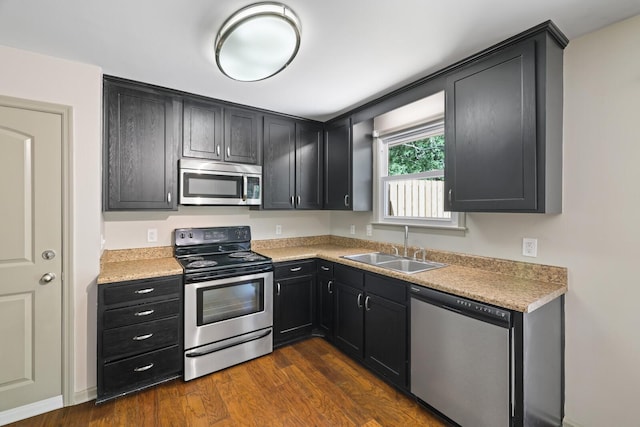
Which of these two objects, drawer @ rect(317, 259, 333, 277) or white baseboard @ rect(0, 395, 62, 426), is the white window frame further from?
white baseboard @ rect(0, 395, 62, 426)

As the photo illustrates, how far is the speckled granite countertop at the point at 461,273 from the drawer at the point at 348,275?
6 cm

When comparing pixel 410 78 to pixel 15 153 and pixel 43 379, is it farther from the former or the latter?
pixel 43 379

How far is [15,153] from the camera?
189 centimetres

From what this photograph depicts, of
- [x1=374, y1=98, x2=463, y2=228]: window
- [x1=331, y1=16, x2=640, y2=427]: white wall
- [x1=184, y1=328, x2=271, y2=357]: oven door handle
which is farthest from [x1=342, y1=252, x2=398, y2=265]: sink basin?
[x1=331, y1=16, x2=640, y2=427]: white wall

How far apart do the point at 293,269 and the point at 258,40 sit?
6.47 ft

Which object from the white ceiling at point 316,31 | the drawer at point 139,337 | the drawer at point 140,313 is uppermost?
the white ceiling at point 316,31

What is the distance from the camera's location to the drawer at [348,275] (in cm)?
248

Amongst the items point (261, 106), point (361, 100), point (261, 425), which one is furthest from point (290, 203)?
point (261, 425)

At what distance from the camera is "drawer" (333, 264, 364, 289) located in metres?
2.48

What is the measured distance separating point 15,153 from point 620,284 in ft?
12.1

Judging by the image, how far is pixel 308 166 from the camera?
133 inches

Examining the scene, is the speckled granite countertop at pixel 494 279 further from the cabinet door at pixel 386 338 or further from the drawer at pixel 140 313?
the drawer at pixel 140 313

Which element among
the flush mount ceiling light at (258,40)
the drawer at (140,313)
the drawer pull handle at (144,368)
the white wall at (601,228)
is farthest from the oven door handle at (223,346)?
the white wall at (601,228)

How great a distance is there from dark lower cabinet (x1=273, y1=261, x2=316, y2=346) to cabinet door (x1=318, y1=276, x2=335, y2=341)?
7 centimetres
